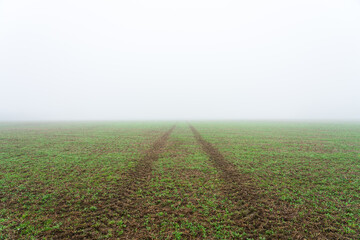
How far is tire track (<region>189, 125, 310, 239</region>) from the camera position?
18.1 ft

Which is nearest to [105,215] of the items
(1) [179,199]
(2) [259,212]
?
(1) [179,199]

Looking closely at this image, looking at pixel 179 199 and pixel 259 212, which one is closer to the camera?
pixel 259 212

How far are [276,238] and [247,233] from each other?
96 cm

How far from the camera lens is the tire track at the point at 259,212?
18.1 feet

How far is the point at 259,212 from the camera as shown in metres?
6.52

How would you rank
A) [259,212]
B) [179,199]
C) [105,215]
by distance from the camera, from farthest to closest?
[179,199] → [259,212] → [105,215]

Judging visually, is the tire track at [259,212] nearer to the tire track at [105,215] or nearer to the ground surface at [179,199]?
the ground surface at [179,199]

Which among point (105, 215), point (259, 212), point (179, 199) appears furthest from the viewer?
point (179, 199)

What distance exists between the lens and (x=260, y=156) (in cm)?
1465

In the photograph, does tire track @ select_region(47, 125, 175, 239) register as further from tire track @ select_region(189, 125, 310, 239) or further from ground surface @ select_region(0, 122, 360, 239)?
tire track @ select_region(189, 125, 310, 239)

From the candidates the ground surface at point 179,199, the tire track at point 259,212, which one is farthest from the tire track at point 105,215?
the tire track at point 259,212

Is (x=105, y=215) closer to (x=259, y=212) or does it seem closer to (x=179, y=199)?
(x=179, y=199)

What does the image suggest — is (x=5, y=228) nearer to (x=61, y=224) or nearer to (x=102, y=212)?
(x=61, y=224)

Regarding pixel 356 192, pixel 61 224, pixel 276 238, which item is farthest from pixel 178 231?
pixel 356 192
